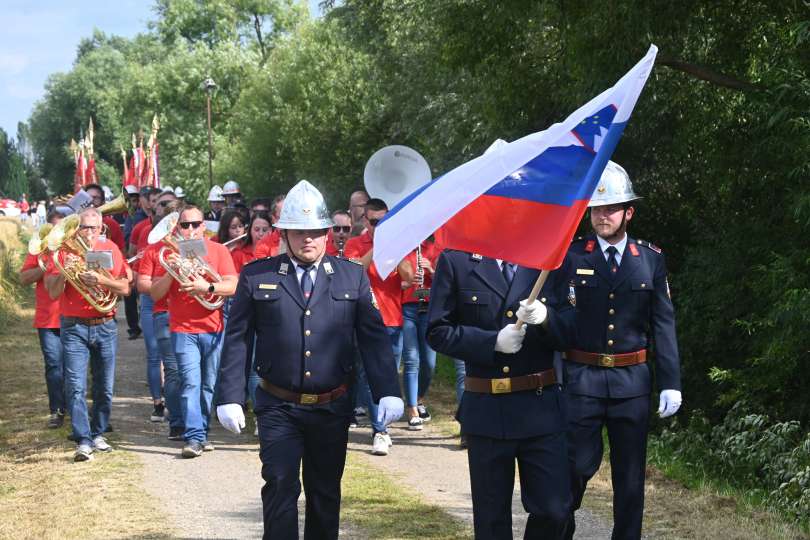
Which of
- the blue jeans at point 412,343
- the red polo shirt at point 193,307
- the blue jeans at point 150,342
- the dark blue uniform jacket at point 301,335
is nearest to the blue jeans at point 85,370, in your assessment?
the red polo shirt at point 193,307

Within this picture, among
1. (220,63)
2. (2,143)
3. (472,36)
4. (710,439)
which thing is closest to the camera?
(710,439)

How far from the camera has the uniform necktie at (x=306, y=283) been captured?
639cm

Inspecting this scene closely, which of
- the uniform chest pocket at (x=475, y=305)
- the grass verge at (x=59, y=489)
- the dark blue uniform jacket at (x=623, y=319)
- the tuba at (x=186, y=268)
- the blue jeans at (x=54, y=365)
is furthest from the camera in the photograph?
the blue jeans at (x=54, y=365)

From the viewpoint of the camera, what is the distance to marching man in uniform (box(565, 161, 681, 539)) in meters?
6.57

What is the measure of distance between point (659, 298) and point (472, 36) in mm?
7173

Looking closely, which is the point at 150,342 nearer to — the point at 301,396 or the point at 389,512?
the point at 389,512

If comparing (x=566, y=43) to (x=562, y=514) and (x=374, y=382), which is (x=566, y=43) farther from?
(x=562, y=514)

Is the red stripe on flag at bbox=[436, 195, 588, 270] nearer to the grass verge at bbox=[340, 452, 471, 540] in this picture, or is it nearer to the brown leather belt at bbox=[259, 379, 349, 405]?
the brown leather belt at bbox=[259, 379, 349, 405]

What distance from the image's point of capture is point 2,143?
353 ft

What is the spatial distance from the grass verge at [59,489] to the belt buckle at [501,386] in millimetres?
Result: 3020

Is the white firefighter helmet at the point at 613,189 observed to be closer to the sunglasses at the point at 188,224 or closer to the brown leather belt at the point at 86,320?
the sunglasses at the point at 188,224

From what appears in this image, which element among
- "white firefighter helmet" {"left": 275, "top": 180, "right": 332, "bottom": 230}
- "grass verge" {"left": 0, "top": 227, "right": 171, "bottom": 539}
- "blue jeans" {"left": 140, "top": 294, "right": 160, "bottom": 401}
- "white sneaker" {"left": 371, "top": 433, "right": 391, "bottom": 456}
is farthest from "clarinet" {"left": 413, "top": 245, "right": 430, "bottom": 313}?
"white firefighter helmet" {"left": 275, "top": 180, "right": 332, "bottom": 230}

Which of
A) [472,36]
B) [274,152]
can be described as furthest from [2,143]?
[472,36]

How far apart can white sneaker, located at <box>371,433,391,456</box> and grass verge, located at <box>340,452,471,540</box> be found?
794 millimetres
